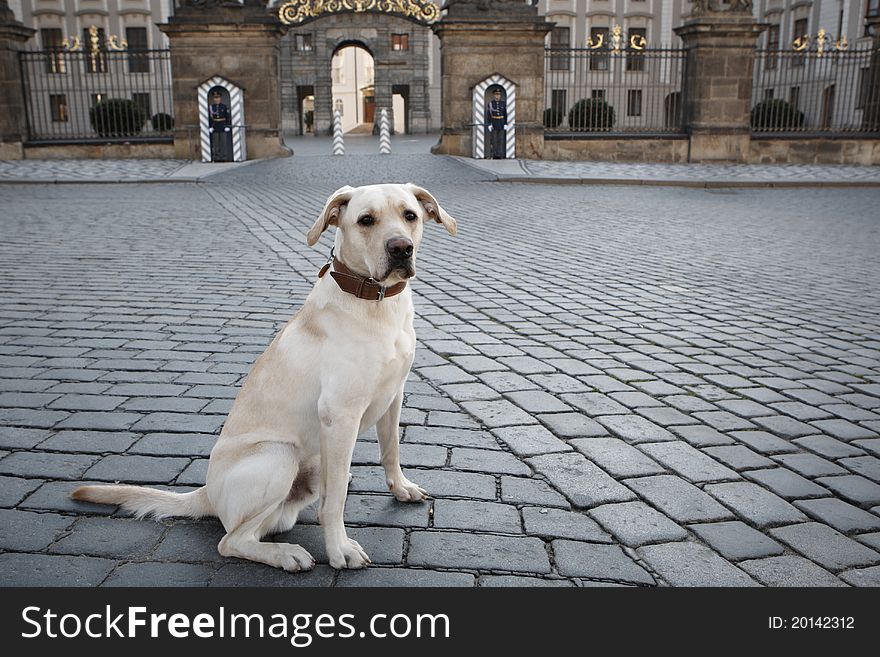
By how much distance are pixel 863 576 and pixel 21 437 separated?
3.68 metres

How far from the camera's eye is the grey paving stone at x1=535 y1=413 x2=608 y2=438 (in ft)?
13.8

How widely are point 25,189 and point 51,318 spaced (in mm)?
12227

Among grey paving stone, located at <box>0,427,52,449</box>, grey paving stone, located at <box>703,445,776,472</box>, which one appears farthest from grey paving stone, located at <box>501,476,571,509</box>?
grey paving stone, located at <box>0,427,52,449</box>

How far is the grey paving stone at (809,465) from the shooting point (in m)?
3.79

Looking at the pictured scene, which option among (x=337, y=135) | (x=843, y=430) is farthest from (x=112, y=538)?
(x=337, y=135)

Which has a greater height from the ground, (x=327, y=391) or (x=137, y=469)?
(x=327, y=391)

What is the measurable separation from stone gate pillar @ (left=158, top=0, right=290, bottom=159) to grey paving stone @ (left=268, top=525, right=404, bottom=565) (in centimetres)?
2178

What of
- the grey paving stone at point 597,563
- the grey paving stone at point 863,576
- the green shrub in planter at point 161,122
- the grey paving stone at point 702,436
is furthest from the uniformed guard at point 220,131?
the grey paving stone at point 863,576

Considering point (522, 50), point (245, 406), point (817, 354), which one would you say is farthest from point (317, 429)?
point (522, 50)

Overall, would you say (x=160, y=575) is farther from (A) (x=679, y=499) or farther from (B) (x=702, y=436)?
(B) (x=702, y=436)

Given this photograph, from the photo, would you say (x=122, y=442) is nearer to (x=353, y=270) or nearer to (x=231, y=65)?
(x=353, y=270)

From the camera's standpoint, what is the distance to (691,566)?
2.96 metres

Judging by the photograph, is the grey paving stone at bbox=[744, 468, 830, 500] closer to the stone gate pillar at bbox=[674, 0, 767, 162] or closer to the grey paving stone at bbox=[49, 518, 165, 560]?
the grey paving stone at bbox=[49, 518, 165, 560]

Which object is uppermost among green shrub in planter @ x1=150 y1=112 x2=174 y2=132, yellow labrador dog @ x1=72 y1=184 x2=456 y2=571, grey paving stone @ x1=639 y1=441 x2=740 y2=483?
green shrub in planter @ x1=150 y1=112 x2=174 y2=132
